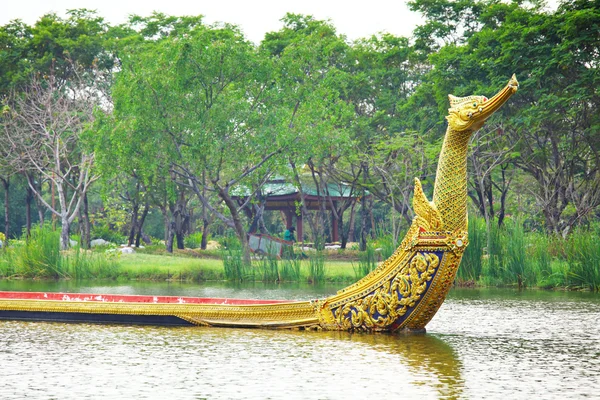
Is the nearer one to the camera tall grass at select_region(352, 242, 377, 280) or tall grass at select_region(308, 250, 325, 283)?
tall grass at select_region(352, 242, 377, 280)

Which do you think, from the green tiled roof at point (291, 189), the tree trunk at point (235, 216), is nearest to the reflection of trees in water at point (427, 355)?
the tree trunk at point (235, 216)

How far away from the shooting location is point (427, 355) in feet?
30.8

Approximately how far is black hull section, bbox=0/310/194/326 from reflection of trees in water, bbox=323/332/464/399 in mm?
2240

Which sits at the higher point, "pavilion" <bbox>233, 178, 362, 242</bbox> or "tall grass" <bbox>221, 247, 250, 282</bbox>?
"pavilion" <bbox>233, 178, 362, 242</bbox>

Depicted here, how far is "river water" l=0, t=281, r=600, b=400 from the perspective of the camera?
24.9 feet

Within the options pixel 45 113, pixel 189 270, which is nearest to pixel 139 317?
pixel 189 270

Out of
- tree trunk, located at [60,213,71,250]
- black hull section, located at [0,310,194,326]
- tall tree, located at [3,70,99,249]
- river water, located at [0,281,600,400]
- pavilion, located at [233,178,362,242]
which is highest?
tall tree, located at [3,70,99,249]

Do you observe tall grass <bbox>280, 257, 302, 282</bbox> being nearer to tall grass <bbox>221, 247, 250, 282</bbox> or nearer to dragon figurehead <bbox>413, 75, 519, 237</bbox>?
tall grass <bbox>221, 247, 250, 282</bbox>

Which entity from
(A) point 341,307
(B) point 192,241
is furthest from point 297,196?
(A) point 341,307

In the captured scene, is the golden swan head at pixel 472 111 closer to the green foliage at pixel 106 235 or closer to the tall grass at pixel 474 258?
the tall grass at pixel 474 258

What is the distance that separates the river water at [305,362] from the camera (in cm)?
759

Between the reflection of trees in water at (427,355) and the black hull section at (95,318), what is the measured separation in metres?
2.24

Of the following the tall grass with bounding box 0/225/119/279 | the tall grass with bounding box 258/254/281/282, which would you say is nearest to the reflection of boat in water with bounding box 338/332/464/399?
the tall grass with bounding box 258/254/281/282

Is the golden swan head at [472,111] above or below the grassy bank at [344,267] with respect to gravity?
above
